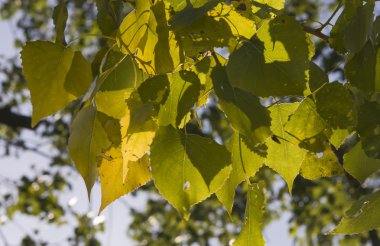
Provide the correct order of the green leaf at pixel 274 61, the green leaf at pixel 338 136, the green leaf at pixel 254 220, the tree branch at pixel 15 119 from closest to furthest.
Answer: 1. the green leaf at pixel 274 61
2. the green leaf at pixel 338 136
3. the green leaf at pixel 254 220
4. the tree branch at pixel 15 119

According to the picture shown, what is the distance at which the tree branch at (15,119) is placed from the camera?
3.43 meters

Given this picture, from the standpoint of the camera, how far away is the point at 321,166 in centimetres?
84

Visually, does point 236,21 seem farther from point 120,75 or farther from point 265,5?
point 120,75

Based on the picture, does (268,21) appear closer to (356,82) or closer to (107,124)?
(356,82)

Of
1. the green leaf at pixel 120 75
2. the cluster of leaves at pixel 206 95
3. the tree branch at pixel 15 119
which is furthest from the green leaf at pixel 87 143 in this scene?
the tree branch at pixel 15 119

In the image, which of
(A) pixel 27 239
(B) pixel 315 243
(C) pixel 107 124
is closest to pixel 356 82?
(C) pixel 107 124

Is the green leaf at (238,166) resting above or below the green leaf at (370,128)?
below

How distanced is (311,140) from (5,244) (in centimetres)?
373

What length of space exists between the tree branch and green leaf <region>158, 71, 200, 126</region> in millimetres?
2783

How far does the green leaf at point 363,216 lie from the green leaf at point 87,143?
310 mm

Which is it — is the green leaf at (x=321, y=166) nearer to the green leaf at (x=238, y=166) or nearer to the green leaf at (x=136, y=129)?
the green leaf at (x=238, y=166)

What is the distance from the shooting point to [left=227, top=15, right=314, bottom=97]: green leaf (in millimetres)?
635

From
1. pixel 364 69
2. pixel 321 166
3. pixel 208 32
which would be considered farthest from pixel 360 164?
pixel 208 32

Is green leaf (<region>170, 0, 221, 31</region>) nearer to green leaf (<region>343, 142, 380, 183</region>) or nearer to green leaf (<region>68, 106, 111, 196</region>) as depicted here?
green leaf (<region>68, 106, 111, 196</region>)
